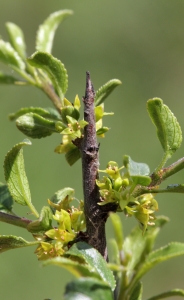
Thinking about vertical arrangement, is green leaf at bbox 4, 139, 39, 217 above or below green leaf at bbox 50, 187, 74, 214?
above

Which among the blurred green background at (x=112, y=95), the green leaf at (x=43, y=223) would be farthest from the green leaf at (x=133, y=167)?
the blurred green background at (x=112, y=95)

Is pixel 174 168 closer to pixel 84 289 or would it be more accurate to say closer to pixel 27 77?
pixel 84 289

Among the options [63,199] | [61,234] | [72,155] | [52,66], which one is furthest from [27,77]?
[61,234]

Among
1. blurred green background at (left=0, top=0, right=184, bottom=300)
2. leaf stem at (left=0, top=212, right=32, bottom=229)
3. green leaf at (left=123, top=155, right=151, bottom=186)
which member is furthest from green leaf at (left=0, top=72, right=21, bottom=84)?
blurred green background at (left=0, top=0, right=184, bottom=300)

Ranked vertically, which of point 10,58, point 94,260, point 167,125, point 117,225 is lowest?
point 94,260

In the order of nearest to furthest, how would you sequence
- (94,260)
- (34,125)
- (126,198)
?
(94,260), (126,198), (34,125)

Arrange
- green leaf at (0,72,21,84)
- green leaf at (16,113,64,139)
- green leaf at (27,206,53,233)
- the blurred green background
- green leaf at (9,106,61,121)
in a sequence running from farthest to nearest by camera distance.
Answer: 1. the blurred green background
2. green leaf at (0,72,21,84)
3. green leaf at (9,106,61,121)
4. green leaf at (16,113,64,139)
5. green leaf at (27,206,53,233)

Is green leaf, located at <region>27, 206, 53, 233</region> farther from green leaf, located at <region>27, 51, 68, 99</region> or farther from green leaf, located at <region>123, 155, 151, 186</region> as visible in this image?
green leaf, located at <region>27, 51, 68, 99</region>
